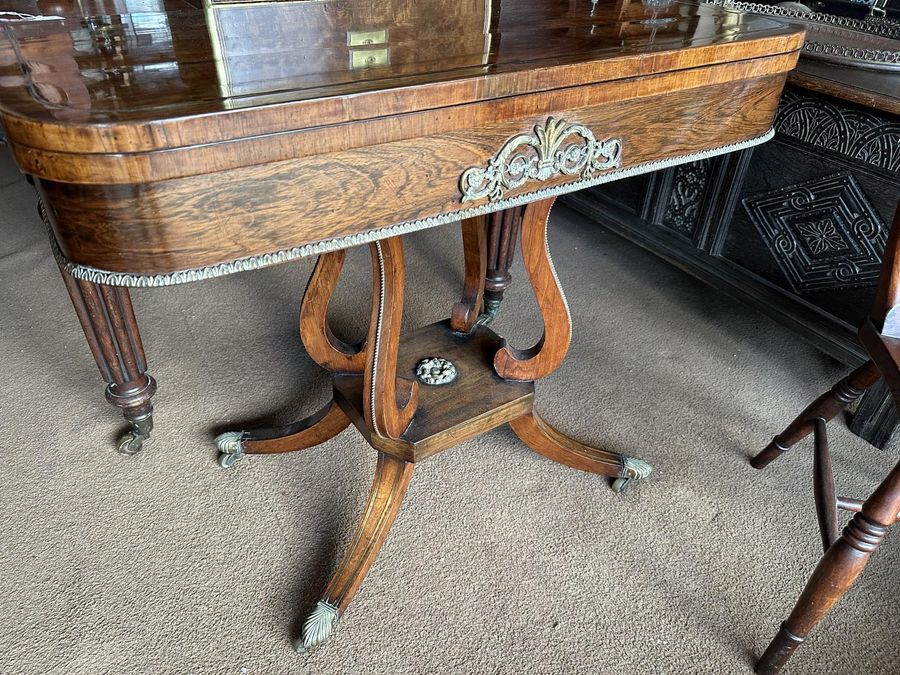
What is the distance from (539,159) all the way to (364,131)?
0.25 meters

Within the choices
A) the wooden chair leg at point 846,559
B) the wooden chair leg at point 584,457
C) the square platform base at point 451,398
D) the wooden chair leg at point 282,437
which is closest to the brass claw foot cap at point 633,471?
the wooden chair leg at point 584,457

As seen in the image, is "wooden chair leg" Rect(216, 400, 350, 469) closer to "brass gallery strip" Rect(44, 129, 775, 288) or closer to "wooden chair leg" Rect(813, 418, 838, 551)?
"brass gallery strip" Rect(44, 129, 775, 288)

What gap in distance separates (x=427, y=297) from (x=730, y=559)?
1.14 m

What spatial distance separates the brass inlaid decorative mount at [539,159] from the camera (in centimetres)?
78

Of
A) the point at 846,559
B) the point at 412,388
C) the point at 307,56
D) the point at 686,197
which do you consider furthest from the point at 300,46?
the point at 686,197

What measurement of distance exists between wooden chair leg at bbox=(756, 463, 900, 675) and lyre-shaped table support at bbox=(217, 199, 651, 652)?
0.42m

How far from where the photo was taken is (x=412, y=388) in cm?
113

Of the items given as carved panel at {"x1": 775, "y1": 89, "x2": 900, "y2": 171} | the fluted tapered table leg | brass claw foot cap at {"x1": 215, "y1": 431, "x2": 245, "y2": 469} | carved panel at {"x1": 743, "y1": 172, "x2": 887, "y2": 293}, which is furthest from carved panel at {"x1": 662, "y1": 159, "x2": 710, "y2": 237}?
the fluted tapered table leg

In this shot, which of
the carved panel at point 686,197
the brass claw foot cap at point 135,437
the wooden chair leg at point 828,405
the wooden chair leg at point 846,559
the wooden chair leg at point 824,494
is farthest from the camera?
the carved panel at point 686,197

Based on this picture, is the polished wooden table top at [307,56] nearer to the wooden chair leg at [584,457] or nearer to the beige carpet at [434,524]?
the wooden chair leg at [584,457]

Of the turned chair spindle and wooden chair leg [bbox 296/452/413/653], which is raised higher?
the turned chair spindle

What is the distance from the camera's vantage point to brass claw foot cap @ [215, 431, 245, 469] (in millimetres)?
Result: 1397

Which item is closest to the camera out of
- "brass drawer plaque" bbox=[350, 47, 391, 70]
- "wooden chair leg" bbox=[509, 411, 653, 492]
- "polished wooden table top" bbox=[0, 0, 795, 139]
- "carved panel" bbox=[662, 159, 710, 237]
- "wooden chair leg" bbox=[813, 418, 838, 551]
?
"polished wooden table top" bbox=[0, 0, 795, 139]

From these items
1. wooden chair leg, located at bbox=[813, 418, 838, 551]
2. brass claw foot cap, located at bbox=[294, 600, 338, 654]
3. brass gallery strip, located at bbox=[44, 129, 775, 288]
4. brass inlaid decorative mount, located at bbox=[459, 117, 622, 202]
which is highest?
brass inlaid decorative mount, located at bbox=[459, 117, 622, 202]
